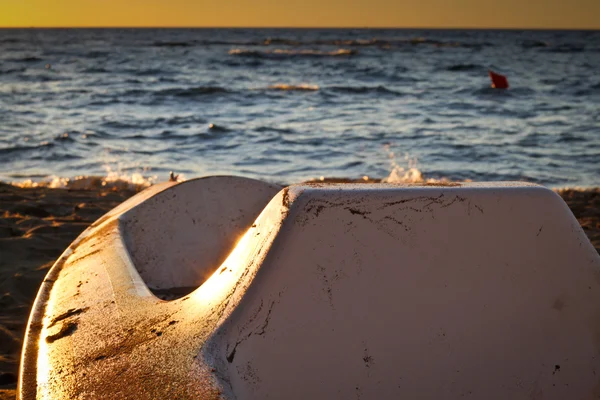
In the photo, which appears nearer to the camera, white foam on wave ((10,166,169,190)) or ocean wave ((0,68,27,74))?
white foam on wave ((10,166,169,190))

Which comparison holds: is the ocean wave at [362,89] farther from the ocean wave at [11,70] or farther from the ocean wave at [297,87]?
the ocean wave at [11,70]

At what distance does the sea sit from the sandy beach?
1.21m

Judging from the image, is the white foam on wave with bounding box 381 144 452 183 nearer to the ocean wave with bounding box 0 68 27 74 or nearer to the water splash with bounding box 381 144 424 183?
the water splash with bounding box 381 144 424 183

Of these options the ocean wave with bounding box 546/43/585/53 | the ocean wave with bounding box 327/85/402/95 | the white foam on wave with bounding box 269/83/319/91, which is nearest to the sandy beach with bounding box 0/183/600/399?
the ocean wave with bounding box 327/85/402/95

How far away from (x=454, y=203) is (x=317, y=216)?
0.34m

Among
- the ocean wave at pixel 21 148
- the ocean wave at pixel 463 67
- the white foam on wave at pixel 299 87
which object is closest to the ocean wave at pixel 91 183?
the ocean wave at pixel 21 148

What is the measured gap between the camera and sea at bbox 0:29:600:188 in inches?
341

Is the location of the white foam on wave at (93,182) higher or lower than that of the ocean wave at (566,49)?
lower

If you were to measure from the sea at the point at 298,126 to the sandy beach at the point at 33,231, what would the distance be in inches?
47.8

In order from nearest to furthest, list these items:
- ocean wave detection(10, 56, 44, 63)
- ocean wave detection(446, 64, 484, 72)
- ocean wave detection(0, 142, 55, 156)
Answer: ocean wave detection(0, 142, 55, 156) → ocean wave detection(446, 64, 484, 72) → ocean wave detection(10, 56, 44, 63)

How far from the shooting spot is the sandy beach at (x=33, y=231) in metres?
3.21

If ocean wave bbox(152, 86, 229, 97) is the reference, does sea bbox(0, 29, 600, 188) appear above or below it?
below

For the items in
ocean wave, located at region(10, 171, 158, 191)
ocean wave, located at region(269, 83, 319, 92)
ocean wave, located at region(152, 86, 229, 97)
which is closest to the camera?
ocean wave, located at region(10, 171, 158, 191)

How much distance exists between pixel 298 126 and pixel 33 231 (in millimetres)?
7916
